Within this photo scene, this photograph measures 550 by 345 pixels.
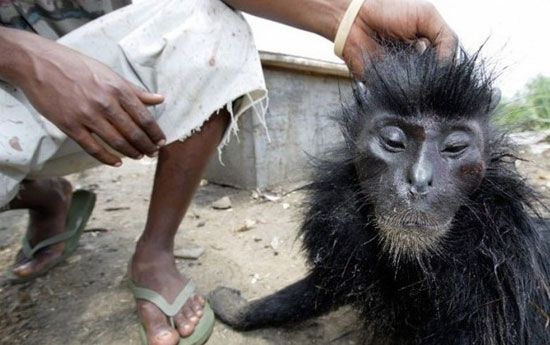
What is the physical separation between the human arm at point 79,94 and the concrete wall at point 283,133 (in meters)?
1.68

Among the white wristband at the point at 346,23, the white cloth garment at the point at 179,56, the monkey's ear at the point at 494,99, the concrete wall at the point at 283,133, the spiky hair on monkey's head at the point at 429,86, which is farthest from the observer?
the concrete wall at the point at 283,133

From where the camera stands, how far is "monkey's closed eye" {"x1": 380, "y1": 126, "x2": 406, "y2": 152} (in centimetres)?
152

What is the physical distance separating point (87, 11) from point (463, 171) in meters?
1.56

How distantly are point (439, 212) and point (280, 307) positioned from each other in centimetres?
87

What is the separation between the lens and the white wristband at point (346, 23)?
1770mm

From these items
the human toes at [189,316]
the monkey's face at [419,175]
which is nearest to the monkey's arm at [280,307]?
the human toes at [189,316]

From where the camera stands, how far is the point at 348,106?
179cm

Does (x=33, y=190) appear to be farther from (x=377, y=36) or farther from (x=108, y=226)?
(x=377, y=36)

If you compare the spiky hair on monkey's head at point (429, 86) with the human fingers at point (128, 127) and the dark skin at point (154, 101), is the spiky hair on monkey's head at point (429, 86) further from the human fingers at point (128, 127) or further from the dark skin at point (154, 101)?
the human fingers at point (128, 127)

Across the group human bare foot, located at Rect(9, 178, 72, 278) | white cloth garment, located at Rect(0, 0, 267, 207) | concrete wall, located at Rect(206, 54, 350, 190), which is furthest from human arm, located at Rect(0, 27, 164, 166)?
concrete wall, located at Rect(206, 54, 350, 190)

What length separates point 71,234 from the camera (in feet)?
8.59

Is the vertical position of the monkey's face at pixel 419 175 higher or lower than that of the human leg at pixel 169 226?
higher

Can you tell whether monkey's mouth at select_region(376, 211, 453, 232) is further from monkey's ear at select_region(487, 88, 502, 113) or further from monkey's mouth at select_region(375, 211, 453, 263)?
monkey's ear at select_region(487, 88, 502, 113)

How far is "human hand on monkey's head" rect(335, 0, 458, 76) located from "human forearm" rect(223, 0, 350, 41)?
0.26ft
